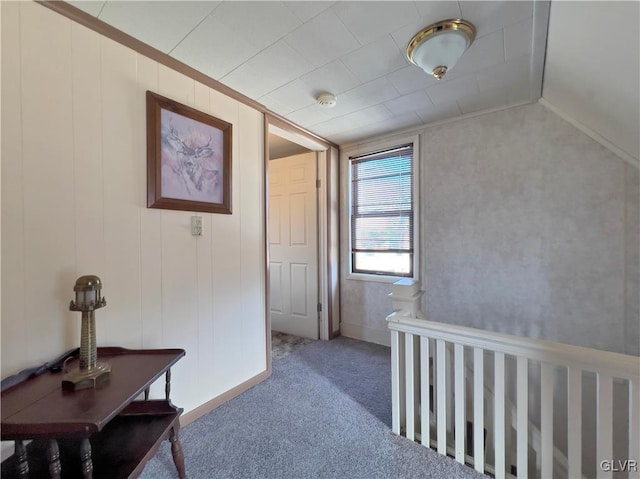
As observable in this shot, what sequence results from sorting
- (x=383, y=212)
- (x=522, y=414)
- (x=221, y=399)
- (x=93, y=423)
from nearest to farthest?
(x=93, y=423)
(x=522, y=414)
(x=221, y=399)
(x=383, y=212)

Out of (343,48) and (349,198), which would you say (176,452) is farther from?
(349,198)

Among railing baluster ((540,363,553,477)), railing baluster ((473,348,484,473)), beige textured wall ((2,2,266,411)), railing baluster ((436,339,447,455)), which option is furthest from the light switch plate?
railing baluster ((540,363,553,477))

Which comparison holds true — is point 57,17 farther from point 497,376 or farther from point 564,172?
point 564,172

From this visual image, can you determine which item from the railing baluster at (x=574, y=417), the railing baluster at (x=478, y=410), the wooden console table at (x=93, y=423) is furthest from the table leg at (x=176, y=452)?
the railing baluster at (x=574, y=417)

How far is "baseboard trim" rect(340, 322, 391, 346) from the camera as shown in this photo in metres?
2.86

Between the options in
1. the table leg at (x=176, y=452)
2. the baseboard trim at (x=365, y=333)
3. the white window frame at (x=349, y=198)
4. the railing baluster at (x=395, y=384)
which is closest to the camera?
the table leg at (x=176, y=452)

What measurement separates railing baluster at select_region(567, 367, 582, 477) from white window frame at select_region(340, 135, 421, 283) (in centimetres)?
151

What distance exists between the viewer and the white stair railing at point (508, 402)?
41.3 inches

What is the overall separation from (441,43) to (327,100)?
0.85 metres

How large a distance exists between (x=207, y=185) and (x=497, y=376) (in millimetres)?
1921

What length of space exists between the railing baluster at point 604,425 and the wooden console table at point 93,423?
1.73 metres

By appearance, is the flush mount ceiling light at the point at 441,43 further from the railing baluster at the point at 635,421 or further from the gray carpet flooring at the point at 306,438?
A: the gray carpet flooring at the point at 306,438

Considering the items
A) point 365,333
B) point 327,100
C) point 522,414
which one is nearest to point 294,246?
point 365,333

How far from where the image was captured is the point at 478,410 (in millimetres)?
1346
